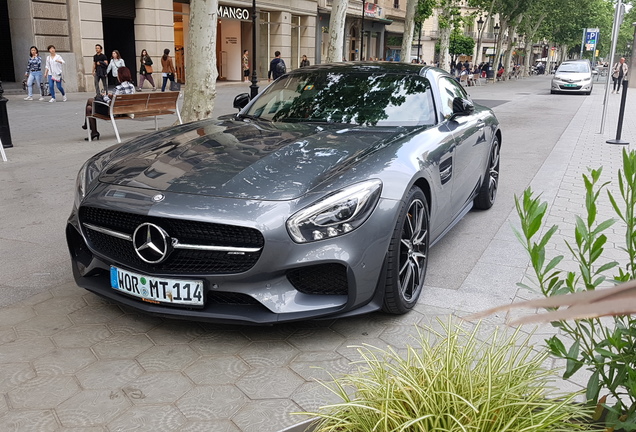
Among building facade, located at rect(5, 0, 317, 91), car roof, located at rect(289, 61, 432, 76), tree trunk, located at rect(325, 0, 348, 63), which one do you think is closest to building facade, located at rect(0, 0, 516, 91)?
building facade, located at rect(5, 0, 317, 91)

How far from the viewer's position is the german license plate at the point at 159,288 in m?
3.14

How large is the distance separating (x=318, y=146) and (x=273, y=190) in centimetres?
75

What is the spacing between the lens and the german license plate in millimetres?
3139

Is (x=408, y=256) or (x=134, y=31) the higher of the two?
(x=134, y=31)

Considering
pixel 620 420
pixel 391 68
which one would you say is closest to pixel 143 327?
pixel 620 420

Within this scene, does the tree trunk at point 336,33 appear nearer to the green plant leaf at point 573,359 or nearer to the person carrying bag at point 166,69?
the person carrying bag at point 166,69

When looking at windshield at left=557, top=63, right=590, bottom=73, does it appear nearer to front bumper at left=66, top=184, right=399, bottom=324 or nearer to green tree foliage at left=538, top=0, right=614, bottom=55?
green tree foliage at left=538, top=0, right=614, bottom=55

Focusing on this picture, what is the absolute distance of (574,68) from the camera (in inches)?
1236

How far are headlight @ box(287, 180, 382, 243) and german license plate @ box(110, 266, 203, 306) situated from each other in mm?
593

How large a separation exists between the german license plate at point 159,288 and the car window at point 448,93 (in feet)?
8.61

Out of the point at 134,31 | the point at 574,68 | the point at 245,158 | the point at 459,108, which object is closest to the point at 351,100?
the point at 459,108

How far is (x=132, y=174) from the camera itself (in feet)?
11.8

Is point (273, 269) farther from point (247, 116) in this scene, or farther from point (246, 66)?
point (246, 66)

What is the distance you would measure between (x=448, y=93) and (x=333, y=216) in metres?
2.58
